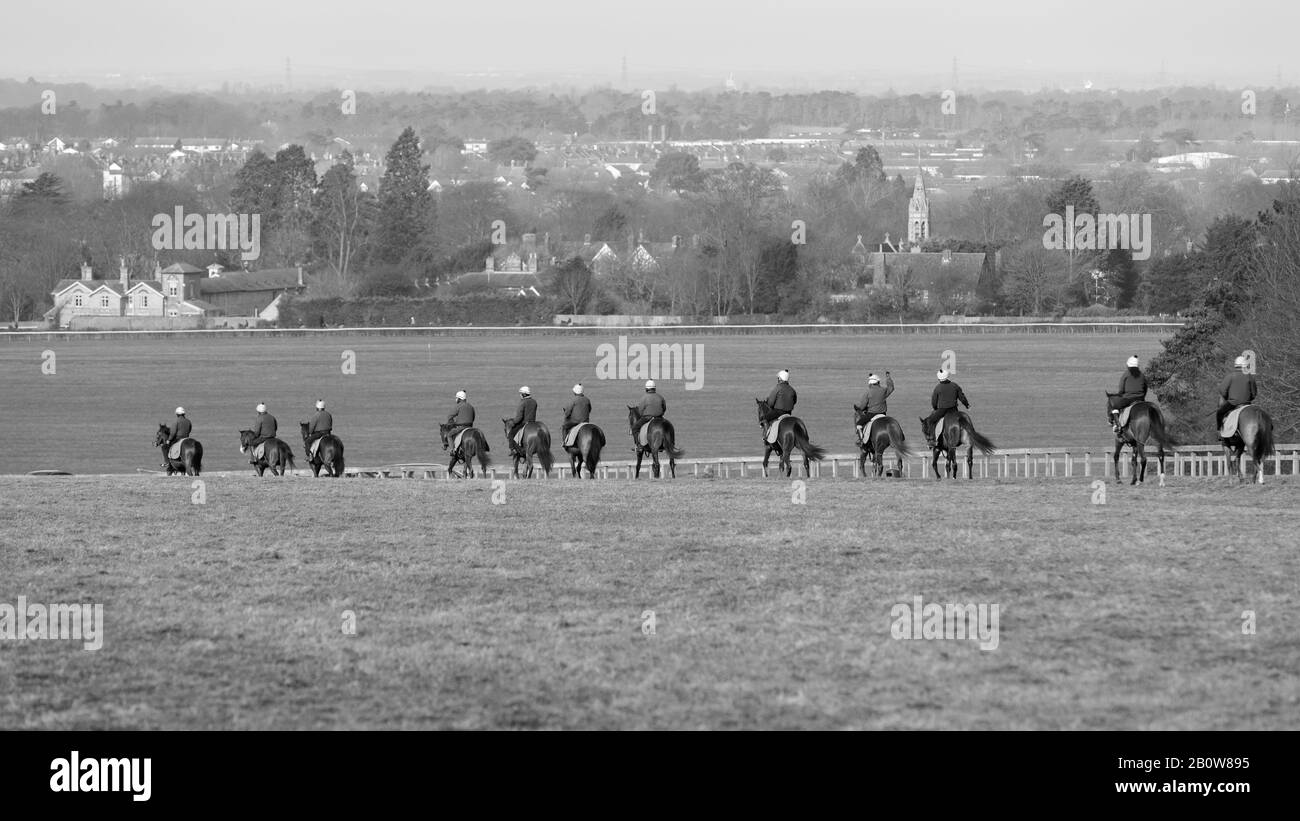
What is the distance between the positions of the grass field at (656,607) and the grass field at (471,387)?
25223mm

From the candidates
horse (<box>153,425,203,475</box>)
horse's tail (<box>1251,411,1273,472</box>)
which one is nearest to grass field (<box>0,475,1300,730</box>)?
horse's tail (<box>1251,411,1273,472</box>)

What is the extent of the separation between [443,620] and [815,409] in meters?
54.3

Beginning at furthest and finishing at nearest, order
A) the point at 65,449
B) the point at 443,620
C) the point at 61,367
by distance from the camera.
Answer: the point at 61,367 < the point at 65,449 < the point at 443,620

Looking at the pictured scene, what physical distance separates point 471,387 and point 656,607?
64.9 metres

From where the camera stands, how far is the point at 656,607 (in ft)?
54.1

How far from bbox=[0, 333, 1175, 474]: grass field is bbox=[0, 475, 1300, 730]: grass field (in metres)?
25.2

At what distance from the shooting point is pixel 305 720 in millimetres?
12602

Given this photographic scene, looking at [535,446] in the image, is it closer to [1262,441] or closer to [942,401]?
[942,401]

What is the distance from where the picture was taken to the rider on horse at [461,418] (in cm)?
3244

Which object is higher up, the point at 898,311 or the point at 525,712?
the point at 898,311

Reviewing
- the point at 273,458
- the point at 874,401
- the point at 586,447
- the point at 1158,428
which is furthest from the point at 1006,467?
the point at 273,458

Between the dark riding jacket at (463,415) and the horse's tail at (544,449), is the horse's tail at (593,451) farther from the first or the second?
the dark riding jacket at (463,415)
